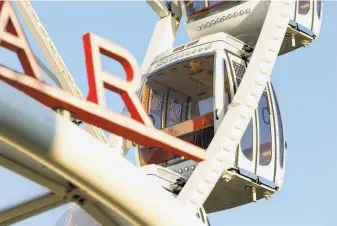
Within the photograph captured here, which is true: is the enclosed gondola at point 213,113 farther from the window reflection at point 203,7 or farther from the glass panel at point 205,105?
the window reflection at point 203,7

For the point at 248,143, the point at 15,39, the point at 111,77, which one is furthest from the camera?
the point at 248,143

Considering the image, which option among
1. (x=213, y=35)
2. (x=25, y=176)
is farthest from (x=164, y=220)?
(x=213, y=35)

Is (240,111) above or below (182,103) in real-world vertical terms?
below

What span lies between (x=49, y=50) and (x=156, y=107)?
7.68 ft

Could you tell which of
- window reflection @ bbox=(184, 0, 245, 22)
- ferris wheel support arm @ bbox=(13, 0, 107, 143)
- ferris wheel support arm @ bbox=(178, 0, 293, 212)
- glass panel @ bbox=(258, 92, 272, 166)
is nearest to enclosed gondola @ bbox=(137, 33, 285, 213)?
glass panel @ bbox=(258, 92, 272, 166)

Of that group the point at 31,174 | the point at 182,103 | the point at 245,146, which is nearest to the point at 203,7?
the point at 182,103

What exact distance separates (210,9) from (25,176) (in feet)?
37.7

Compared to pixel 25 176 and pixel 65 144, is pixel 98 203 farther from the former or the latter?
pixel 65 144

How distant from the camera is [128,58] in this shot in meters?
9.82

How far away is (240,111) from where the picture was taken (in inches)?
667

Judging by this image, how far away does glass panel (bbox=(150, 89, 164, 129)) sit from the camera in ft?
63.0

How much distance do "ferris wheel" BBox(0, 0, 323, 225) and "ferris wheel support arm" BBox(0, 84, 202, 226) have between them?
0.02 m

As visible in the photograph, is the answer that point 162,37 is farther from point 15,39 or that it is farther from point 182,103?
point 15,39

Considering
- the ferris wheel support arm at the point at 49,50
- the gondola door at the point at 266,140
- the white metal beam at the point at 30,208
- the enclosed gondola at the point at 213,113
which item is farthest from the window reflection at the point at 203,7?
the white metal beam at the point at 30,208
